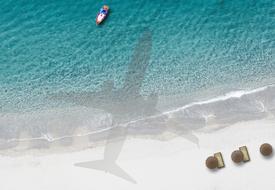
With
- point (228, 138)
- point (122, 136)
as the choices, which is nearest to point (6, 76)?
point (122, 136)

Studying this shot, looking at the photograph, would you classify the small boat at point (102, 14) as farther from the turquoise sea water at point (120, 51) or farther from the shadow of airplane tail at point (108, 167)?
the shadow of airplane tail at point (108, 167)

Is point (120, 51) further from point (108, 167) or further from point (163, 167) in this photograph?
point (163, 167)

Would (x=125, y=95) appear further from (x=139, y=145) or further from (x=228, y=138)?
(x=228, y=138)

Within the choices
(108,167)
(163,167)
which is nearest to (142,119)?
(163,167)

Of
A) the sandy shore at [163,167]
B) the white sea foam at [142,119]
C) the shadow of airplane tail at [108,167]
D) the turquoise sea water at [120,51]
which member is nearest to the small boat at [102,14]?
the turquoise sea water at [120,51]

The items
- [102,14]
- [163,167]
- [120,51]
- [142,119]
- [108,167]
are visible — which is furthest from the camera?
[102,14]

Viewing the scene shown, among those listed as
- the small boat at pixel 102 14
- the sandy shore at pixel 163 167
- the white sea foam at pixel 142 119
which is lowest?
the sandy shore at pixel 163 167
